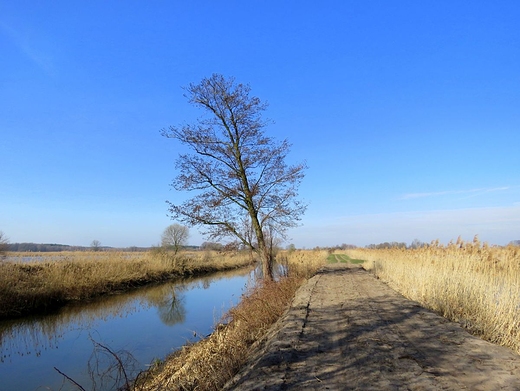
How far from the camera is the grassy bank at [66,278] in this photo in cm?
1410

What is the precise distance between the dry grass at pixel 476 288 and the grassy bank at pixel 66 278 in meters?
8.26

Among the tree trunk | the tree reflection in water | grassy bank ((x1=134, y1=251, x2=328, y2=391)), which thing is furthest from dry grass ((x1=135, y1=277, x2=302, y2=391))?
the tree reflection in water

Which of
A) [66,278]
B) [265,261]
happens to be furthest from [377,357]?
[66,278]

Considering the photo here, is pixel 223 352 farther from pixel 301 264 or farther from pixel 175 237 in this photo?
pixel 175 237

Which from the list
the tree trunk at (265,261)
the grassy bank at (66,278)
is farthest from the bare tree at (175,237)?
the tree trunk at (265,261)

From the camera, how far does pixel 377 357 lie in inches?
183

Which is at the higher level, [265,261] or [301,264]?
[265,261]

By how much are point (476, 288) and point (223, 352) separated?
5.49 metres

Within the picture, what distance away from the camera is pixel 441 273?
9.10 meters

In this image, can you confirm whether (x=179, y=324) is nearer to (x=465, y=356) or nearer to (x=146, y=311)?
(x=146, y=311)

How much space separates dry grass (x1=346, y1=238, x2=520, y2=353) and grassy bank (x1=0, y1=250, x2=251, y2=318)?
8258 millimetres

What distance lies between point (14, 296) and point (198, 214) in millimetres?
8134

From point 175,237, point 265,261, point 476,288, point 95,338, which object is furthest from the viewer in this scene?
point 175,237

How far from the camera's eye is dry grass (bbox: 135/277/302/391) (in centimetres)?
504
